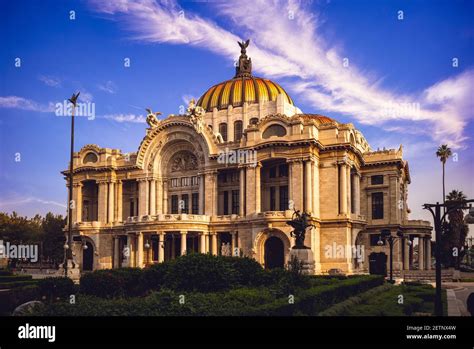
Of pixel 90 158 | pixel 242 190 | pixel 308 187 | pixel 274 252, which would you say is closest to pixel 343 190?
pixel 308 187

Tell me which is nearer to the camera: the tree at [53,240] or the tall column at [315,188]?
the tall column at [315,188]

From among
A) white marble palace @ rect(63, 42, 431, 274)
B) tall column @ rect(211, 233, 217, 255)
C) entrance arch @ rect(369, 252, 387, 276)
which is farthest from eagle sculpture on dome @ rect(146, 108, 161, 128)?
entrance arch @ rect(369, 252, 387, 276)

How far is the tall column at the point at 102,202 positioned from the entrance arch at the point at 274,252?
901 inches

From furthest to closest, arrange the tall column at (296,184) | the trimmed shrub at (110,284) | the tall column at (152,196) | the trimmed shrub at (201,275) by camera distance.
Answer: the tall column at (152,196)
the tall column at (296,184)
the trimmed shrub at (110,284)
the trimmed shrub at (201,275)

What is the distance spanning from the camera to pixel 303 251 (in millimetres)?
32656

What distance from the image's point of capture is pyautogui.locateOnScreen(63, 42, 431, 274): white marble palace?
51875 mm

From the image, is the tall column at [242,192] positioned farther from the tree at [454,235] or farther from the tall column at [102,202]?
the tree at [454,235]

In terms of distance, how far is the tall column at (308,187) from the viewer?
50.7 m

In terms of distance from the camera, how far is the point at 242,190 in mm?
53844

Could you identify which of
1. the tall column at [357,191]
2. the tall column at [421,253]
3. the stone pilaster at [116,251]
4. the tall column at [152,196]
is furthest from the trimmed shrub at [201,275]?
the tall column at [421,253]

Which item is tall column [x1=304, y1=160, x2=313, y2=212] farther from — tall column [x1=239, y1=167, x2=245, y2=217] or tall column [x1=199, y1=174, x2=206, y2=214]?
tall column [x1=199, y1=174, x2=206, y2=214]

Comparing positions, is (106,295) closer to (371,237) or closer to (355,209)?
(355,209)
